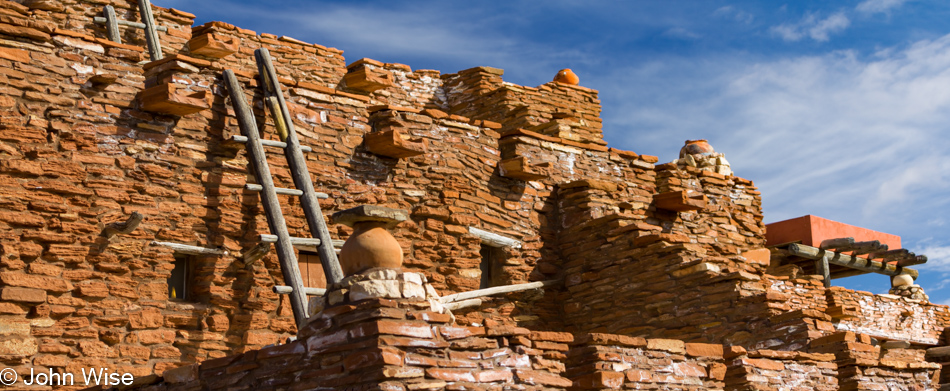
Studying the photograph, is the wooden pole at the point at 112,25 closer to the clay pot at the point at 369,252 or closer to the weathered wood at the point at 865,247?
the clay pot at the point at 369,252

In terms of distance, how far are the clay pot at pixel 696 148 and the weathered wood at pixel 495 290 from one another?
422 cm

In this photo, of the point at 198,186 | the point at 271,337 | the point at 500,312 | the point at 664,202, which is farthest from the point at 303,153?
the point at 664,202

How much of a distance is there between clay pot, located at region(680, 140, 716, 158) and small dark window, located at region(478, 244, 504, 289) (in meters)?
4.61

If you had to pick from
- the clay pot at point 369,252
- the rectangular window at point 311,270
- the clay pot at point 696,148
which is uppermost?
the clay pot at point 696,148

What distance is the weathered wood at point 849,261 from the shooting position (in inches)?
626

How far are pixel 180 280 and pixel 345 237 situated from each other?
1697mm

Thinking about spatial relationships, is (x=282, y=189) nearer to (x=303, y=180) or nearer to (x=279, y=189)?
(x=279, y=189)

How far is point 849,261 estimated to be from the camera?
55.8 feet

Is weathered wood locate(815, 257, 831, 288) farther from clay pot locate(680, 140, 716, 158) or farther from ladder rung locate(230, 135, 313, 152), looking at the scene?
ladder rung locate(230, 135, 313, 152)

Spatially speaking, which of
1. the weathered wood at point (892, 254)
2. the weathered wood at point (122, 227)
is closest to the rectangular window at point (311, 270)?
Answer: the weathered wood at point (122, 227)

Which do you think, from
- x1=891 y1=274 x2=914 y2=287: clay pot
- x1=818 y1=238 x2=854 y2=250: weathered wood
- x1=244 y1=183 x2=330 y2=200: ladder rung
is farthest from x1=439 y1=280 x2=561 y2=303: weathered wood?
x1=891 y1=274 x2=914 y2=287: clay pot

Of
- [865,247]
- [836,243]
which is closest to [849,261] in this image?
[865,247]

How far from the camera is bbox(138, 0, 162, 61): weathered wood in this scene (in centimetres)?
1227

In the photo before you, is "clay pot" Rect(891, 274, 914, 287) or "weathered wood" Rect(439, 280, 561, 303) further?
"clay pot" Rect(891, 274, 914, 287)
